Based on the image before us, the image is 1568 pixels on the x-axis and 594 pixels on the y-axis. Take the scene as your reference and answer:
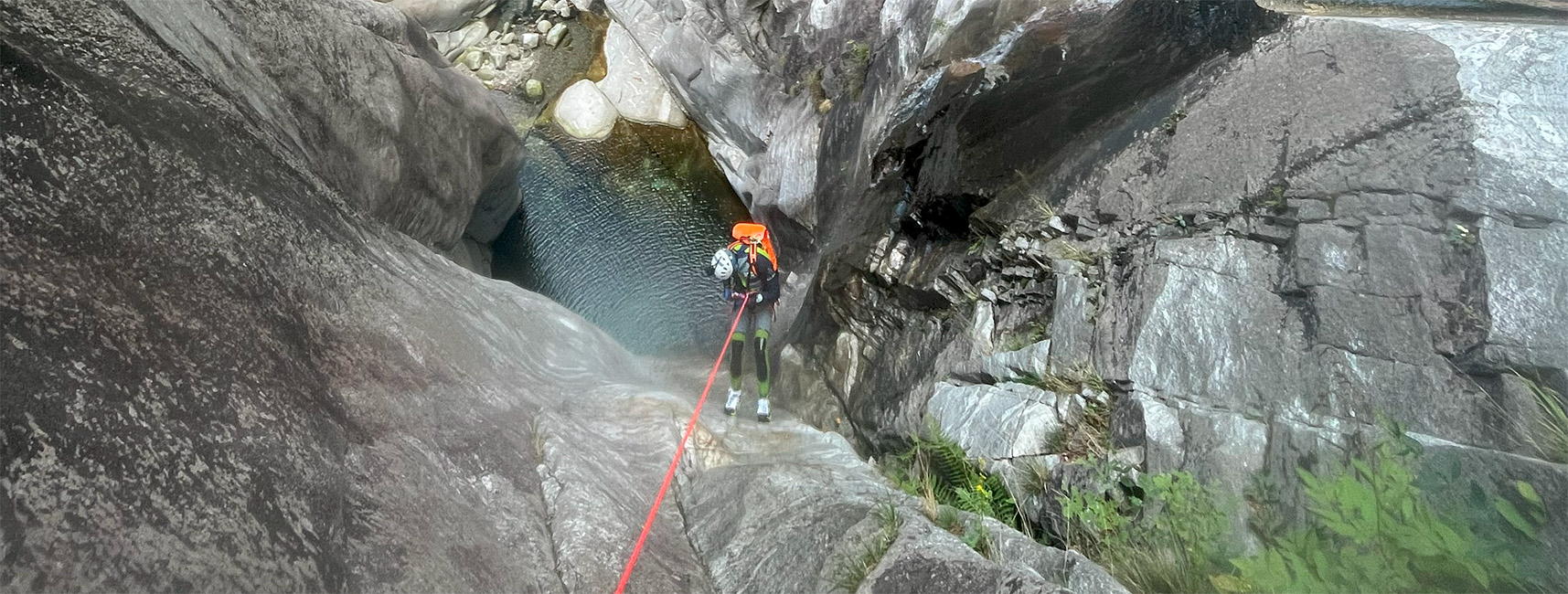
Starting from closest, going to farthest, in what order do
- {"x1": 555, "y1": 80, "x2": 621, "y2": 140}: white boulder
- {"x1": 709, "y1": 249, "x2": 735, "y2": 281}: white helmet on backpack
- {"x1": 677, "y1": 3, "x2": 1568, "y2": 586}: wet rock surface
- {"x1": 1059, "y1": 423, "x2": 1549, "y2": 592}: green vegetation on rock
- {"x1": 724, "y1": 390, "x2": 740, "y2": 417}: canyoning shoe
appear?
{"x1": 1059, "y1": 423, "x2": 1549, "y2": 592}: green vegetation on rock
{"x1": 677, "y1": 3, "x2": 1568, "y2": 586}: wet rock surface
{"x1": 709, "y1": 249, "x2": 735, "y2": 281}: white helmet on backpack
{"x1": 724, "y1": 390, "x2": 740, "y2": 417}: canyoning shoe
{"x1": 555, "y1": 80, "x2": 621, "y2": 140}: white boulder

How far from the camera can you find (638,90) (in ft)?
51.7

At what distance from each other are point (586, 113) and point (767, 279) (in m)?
9.81

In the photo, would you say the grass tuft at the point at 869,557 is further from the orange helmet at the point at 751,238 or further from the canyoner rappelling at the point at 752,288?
the orange helmet at the point at 751,238

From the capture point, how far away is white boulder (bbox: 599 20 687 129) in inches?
615

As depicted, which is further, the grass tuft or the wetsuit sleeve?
the wetsuit sleeve

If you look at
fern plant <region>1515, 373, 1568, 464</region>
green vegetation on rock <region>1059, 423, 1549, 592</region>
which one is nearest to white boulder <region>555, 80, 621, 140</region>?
green vegetation on rock <region>1059, 423, 1549, 592</region>

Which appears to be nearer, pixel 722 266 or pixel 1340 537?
pixel 1340 537

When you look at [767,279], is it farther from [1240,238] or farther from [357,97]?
[357,97]

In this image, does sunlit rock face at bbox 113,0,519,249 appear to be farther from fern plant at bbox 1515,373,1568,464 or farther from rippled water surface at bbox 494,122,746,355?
fern plant at bbox 1515,373,1568,464

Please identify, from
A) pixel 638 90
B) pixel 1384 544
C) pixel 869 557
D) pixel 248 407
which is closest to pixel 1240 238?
pixel 1384 544

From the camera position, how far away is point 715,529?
4.81m

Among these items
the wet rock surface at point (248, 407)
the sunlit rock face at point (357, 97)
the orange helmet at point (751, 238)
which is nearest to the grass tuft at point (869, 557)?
the wet rock surface at point (248, 407)

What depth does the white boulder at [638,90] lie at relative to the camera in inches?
615

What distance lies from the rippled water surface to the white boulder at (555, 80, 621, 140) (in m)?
0.26
